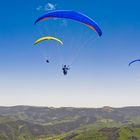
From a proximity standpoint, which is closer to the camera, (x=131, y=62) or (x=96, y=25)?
(x=96, y=25)

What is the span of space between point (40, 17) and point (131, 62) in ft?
73.5

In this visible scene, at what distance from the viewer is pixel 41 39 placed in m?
47.7

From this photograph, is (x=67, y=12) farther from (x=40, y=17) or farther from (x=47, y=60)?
(x=47, y=60)

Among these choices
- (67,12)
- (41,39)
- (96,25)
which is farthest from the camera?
(41,39)

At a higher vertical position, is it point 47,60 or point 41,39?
point 41,39

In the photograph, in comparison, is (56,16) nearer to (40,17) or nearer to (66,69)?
(40,17)

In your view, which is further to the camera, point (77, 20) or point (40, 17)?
point (40, 17)

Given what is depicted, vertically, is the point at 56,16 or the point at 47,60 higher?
the point at 56,16

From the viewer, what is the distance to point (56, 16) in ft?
110

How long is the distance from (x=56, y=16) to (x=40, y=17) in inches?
146

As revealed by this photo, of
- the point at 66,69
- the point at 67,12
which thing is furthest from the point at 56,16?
the point at 66,69

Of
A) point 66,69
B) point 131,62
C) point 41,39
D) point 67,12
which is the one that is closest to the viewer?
point 67,12

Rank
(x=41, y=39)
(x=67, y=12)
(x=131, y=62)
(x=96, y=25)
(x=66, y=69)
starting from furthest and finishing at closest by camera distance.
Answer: (x=131, y=62) < (x=41, y=39) < (x=66, y=69) < (x=96, y=25) < (x=67, y=12)

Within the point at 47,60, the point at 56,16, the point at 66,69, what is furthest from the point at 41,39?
the point at 56,16
